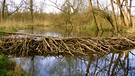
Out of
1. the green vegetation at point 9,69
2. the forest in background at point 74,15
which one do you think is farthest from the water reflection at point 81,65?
the forest in background at point 74,15

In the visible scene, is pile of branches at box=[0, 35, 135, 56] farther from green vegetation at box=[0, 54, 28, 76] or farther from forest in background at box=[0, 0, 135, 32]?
forest in background at box=[0, 0, 135, 32]

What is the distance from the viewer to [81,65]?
7.76 m

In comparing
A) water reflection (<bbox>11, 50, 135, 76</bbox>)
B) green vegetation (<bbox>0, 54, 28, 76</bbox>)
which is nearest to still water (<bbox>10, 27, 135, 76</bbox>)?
water reflection (<bbox>11, 50, 135, 76</bbox>)

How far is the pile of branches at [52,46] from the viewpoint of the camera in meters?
9.20

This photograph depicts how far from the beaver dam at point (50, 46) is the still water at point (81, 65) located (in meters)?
0.43

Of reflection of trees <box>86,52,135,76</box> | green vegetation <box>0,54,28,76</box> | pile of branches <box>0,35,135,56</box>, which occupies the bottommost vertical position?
reflection of trees <box>86,52,135,76</box>

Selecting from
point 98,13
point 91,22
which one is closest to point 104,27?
point 91,22

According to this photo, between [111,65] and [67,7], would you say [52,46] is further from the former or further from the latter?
[67,7]

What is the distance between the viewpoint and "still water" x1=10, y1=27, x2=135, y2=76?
6.66 m

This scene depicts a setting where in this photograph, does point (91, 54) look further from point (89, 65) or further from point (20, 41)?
point (20, 41)

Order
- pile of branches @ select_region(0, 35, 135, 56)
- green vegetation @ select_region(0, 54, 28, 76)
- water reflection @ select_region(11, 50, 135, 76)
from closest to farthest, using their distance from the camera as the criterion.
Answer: green vegetation @ select_region(0, 54, 28, 76) → water reflection @ select_region(11, 50, 135, 76) → pile of branches @ select_region(0, 35, 135, 56)

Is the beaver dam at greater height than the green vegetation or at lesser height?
greater

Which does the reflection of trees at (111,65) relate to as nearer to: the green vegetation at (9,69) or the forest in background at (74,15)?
the green vegetation at (9,69)

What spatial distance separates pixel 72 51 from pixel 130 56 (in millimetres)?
2271
